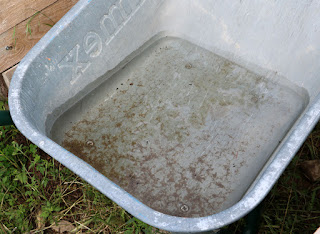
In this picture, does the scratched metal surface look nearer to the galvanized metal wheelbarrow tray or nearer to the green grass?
the galvanized metal wheelbarrow tray

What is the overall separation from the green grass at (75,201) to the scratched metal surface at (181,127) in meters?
0.25

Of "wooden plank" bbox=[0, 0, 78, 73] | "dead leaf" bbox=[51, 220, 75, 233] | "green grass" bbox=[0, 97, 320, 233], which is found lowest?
"dead leaf" bbox=[51, 220, 75, 233]

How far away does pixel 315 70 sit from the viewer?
163 centimetres

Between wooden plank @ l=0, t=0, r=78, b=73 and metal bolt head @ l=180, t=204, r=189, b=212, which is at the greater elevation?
wooden plank @ l=0, t=0, r=78, b=73

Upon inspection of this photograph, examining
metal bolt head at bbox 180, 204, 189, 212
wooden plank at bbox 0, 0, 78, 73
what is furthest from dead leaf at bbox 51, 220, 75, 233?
wooden plank at bbox 0, 0, 78, 73

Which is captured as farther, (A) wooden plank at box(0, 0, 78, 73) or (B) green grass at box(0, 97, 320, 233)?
(A) wooden plank at box(0, 0, 78, 73)

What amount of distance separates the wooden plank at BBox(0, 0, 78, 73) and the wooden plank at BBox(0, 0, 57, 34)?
0.9 inches

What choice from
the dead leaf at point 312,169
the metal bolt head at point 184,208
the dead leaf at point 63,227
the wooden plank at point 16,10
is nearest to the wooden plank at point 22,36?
the wooden plank at point 16,10

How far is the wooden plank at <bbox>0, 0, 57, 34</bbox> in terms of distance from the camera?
5.59 feet

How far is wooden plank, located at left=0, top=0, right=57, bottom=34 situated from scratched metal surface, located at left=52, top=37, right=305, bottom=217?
1.78 ft

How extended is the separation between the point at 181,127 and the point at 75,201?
0.66 metres

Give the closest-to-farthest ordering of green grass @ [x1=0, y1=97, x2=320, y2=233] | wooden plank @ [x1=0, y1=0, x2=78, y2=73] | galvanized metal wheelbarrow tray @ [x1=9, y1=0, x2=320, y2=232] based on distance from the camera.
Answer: galvanized metal wheelbarrow tray @ [x1=9, y1=0, x2=320, y2=232]
green grass @ [x1=0, y1=97, x2=320, y2=233]
wooden plank @ [x1=0, y1=0, x2=78, y2=73]

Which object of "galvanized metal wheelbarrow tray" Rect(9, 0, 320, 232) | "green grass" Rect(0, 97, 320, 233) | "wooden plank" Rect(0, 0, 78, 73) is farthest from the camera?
"wooden plank" Rect(0, 0, 78, 73)

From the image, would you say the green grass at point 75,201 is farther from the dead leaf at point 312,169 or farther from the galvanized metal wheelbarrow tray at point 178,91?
the galvanized metal wheelbarrow tray at point 178,91
